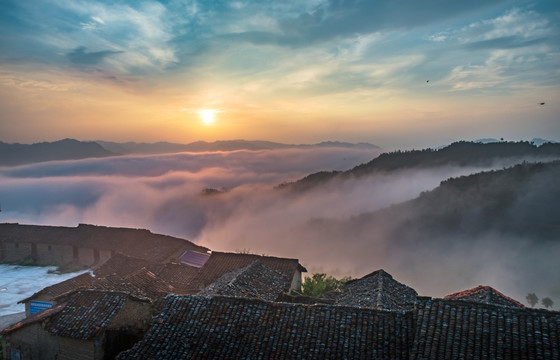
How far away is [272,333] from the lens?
1368 centimetres

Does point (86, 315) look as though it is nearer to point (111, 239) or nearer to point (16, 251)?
point (111, 239)

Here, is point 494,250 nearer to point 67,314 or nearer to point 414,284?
point 414,284

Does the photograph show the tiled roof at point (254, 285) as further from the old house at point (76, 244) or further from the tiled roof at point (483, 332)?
the old house at point (76, 244)

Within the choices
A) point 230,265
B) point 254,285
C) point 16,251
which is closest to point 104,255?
point 16,251

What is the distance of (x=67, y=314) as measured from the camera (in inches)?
687

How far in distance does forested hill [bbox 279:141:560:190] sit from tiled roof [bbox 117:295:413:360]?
100276mm

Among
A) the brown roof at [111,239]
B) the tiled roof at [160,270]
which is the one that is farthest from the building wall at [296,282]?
the brown roof at [111,239]

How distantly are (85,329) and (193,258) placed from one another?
81.7ft

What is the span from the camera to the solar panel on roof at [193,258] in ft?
132

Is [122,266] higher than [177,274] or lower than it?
lower

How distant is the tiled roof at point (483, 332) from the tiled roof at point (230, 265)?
53.9 ft

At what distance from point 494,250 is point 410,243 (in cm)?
1525

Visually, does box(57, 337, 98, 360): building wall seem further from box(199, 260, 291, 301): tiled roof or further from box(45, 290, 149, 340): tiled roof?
box(199, 260, 291, 301): tiled roof

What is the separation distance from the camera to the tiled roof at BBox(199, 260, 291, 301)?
69.0 feet
